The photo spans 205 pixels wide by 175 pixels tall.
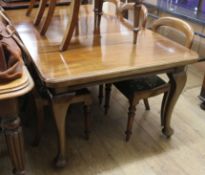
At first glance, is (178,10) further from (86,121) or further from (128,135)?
(86,121)

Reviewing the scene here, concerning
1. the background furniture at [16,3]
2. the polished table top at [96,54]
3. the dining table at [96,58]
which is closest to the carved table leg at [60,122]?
the dining table at [96,58]

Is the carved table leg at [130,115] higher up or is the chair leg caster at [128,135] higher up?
the carved table leg at [130,115]

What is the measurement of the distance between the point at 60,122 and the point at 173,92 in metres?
0.77

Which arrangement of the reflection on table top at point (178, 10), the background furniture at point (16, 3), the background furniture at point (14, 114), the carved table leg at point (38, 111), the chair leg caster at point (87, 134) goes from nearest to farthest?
1. the background furniture at point (14, 114)
2. the carved table leg at point (38, 111)
3. the chair leg caster at point (87, 134)
4. the background furniture at point (16, 3)
5. the reflection on table top at point (178, 10)

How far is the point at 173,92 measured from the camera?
1720mm

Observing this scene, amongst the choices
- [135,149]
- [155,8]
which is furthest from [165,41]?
[155,8]

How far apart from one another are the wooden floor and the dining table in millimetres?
128

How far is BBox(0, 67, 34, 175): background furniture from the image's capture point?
0.98 metres

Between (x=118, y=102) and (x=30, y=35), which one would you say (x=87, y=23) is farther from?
(x=118, y=102)

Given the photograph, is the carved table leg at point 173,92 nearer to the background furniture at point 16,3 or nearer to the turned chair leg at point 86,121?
the turned chair leg at point 86,121

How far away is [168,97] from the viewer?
178 centimetres

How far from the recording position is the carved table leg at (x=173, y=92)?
5.39 ft

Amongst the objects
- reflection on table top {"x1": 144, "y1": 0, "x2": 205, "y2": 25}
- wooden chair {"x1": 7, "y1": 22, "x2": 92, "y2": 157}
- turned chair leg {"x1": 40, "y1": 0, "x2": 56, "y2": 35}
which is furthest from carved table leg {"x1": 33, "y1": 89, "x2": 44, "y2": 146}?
reflection on table top {"x1": 144, "y1": 0, "x2": 205, "y2": 25}

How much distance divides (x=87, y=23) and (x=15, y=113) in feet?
3.82
